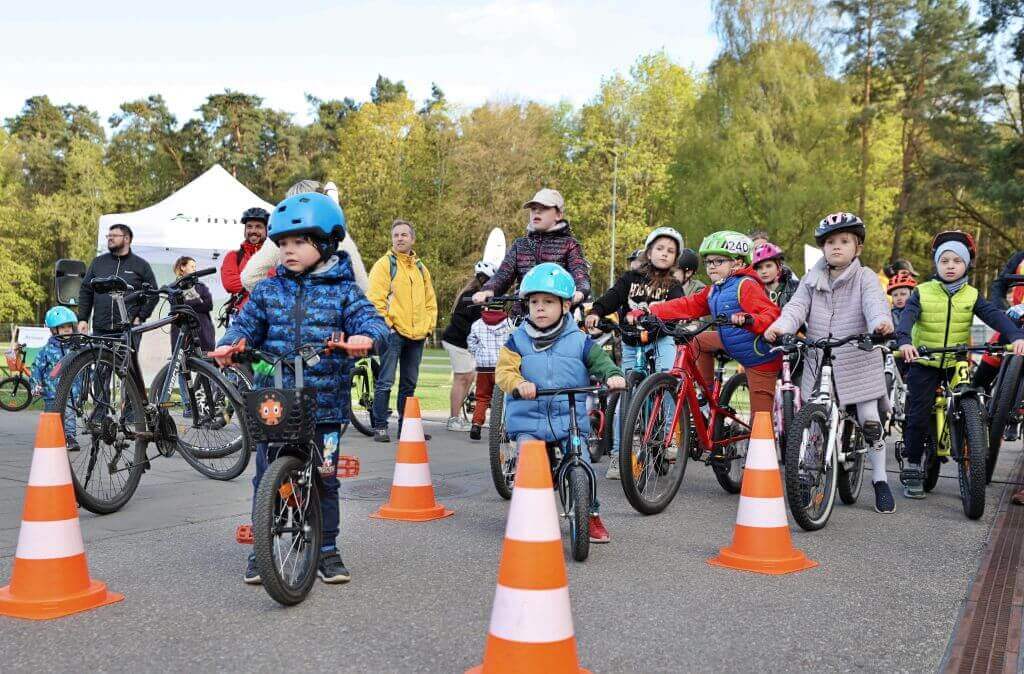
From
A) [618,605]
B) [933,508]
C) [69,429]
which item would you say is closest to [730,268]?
[933,508]

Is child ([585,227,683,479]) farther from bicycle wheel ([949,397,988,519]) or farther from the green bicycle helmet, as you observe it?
bicycle wheel ([949,397,988,519])

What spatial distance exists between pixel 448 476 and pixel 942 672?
4.82 m

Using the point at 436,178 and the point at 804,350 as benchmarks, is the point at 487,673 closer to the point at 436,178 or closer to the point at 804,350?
the point at 804,350

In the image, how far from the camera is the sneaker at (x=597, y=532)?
5.40 meters

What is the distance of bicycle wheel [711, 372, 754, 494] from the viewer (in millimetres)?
6840

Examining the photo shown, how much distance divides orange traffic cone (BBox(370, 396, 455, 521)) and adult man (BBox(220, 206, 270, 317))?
2645 mm

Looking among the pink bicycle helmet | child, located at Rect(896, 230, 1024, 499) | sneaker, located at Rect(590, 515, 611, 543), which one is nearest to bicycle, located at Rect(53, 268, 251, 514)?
sneaker, located at Rect(590, 515, 611, 543)

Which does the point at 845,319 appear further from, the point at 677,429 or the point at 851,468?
the point at 677,429

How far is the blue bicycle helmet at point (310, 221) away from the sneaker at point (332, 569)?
1.34 metres

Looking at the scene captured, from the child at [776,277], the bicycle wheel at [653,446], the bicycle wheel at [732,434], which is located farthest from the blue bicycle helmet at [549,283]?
the child at [776,277]

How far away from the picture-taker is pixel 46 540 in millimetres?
4016

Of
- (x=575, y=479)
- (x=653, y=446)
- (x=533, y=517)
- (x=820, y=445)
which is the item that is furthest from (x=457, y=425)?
(x=533, y=517)

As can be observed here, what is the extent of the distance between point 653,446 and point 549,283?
4.66 feet

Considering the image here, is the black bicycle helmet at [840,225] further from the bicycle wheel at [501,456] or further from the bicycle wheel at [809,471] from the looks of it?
the bicycle wheel at [501,456]
